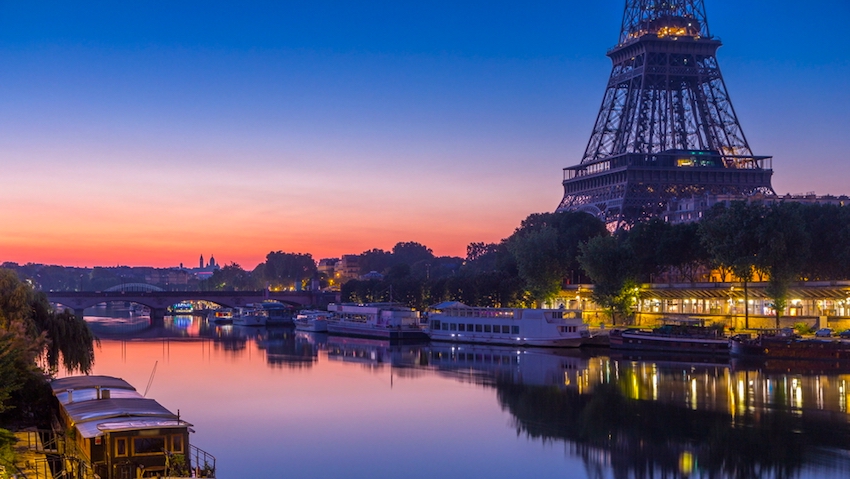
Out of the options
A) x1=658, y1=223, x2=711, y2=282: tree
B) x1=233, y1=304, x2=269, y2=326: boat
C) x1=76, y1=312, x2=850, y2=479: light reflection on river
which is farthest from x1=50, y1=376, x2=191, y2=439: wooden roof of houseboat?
x1=233, y1=304, x2=269, y2=326: boat

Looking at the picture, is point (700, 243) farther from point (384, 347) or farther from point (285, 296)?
point (285, 296)

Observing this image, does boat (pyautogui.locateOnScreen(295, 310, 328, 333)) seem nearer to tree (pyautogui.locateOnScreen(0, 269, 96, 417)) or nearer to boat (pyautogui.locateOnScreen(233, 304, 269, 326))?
boat (pyautogui.locateOnScreen(233, 304, 269, 326))

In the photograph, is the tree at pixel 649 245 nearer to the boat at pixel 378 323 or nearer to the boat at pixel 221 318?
the boat at pixel 378 323

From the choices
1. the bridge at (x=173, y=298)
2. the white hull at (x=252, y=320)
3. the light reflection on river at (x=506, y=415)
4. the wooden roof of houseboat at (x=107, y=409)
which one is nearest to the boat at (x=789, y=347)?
the light reflection on river at (x=506, y=415)

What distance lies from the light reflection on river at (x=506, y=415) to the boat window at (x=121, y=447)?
296 inches

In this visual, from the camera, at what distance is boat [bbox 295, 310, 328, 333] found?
105438 mm

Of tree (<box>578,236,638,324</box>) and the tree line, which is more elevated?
tree (<box>578,236,638,324</box>)

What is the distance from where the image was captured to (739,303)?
84.8 metres

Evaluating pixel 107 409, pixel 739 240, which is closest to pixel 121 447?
pixel 107 409

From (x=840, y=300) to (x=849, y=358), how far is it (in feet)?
50.2

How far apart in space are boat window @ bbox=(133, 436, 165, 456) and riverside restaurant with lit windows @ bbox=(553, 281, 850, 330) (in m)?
59.8

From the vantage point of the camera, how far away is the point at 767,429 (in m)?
39.0

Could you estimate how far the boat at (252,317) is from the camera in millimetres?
123938

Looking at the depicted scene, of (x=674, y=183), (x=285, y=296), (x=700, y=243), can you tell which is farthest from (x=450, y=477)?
(x=285, y=296)
